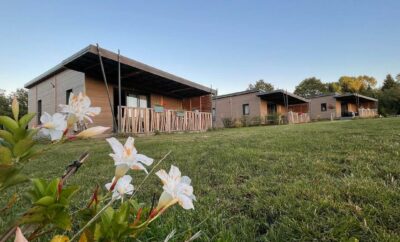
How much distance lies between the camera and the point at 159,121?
35.3 feet

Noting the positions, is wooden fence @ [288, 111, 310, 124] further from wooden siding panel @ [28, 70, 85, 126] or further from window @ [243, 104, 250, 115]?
wooden siding panel @ [28, 70, 85, 126]

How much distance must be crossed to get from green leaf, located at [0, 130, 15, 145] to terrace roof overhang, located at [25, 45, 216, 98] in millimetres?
7773

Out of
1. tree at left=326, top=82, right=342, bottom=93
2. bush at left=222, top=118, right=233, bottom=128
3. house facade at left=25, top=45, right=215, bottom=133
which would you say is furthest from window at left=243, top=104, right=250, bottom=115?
tree at left=326, top=82, right=342, bottom=93

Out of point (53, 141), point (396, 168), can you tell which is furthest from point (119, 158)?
point (396, 168)

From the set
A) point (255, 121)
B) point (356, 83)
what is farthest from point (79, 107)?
point (356, 83)

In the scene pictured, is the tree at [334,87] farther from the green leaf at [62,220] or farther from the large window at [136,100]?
the green leaf at [62,220]

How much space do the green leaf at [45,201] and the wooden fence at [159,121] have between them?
29.4ft

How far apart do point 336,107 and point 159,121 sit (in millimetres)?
27050

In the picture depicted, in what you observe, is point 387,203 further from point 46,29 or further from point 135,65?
point 46,29

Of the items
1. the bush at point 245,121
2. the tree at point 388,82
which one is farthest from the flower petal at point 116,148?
the tree at point 388,82

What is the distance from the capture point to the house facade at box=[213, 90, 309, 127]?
21.5m

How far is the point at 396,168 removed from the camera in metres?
2.39

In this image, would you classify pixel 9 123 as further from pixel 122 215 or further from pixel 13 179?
pixel 122 215

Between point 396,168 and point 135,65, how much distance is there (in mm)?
8372
